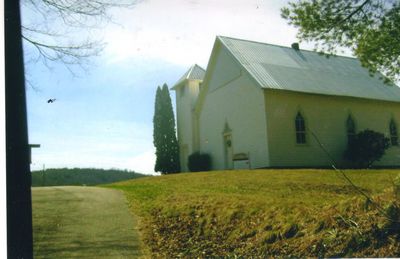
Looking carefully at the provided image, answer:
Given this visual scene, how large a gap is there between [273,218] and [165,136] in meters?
7.05

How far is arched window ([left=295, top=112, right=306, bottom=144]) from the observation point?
13885mm

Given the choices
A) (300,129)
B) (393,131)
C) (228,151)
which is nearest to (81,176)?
(228,151)

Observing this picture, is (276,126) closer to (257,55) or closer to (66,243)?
(257,55)

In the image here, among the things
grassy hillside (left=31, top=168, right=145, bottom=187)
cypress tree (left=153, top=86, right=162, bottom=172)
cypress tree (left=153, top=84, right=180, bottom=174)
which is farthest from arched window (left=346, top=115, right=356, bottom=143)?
grassy hillside (left=31, top=168, right=145, bottom=187)

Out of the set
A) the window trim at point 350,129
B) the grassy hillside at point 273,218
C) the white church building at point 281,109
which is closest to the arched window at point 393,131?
the white church building at point 281,109

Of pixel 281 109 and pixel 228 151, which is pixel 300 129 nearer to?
A: pixel 281 109

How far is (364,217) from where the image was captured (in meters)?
5.27

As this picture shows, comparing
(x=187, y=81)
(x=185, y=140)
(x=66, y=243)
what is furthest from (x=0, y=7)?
(x=187, y=81)

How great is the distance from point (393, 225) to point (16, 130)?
16.9 feet

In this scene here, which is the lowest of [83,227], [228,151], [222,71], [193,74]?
[83,227]

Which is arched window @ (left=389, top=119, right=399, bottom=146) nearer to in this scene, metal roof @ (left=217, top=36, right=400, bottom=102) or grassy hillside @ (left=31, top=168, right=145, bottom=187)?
metal roof @ (left=217, top=36, right=400, bottom=102)

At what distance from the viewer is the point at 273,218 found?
637 centimetres

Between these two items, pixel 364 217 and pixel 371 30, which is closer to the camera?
pixel 364 217

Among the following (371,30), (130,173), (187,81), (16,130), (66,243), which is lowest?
(66,243)
